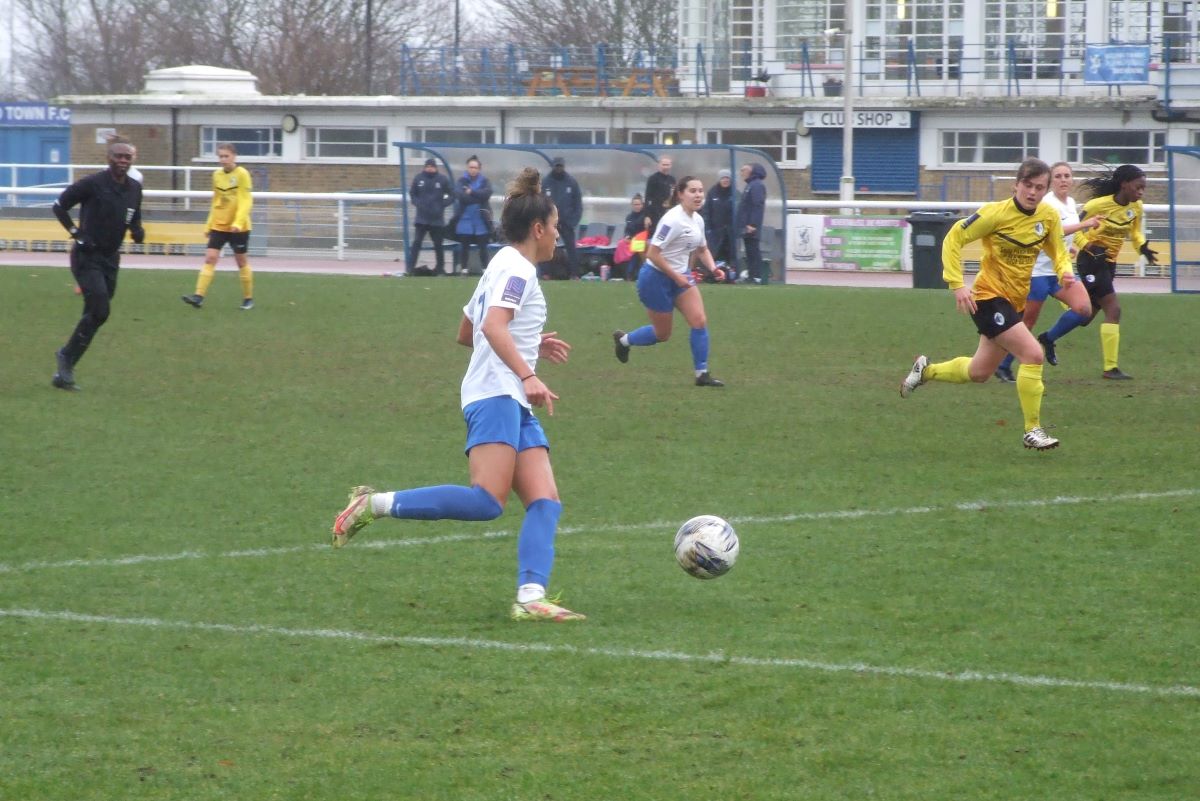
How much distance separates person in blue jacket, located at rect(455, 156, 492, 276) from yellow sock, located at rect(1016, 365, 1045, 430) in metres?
16.7

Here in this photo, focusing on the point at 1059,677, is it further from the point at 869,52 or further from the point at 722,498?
the point at 869,52

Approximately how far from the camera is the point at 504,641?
587 cm

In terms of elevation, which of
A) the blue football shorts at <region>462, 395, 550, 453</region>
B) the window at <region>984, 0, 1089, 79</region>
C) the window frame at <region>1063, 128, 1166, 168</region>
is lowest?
the blue football shorts at <region>462, 395, 550, 453</region>

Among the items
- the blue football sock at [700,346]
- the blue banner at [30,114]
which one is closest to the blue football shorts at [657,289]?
the blue football sock at [700,346]

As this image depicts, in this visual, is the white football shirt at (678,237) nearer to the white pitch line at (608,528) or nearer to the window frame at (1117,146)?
the white pitch line at (608,528)

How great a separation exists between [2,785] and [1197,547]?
535 cm

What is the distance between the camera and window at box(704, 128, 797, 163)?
43.8 metres

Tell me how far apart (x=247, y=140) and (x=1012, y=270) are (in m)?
41.0

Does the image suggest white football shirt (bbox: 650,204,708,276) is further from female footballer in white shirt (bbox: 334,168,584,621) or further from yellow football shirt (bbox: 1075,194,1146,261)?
female footballer in white shirt (bbox: 334,168,584,621)

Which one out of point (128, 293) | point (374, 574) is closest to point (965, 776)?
point (374, 574)

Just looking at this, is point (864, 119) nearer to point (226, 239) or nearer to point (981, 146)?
point (981, 146)

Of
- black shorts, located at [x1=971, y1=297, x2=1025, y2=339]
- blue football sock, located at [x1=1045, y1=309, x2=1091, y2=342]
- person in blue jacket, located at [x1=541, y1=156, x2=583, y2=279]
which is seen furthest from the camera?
person in blue jacket, located at [x1=541, y1=156, x2=583, y2=279]

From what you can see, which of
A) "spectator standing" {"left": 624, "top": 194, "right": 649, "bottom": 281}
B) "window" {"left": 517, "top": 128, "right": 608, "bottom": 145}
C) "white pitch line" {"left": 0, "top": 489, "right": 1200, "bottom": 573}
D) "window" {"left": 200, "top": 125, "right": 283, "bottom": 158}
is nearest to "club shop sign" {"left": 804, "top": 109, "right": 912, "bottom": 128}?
"window" {"left": 517, "top": 128, "right": 608, "bottom": 145}

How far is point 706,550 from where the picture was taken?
6.43 metres
